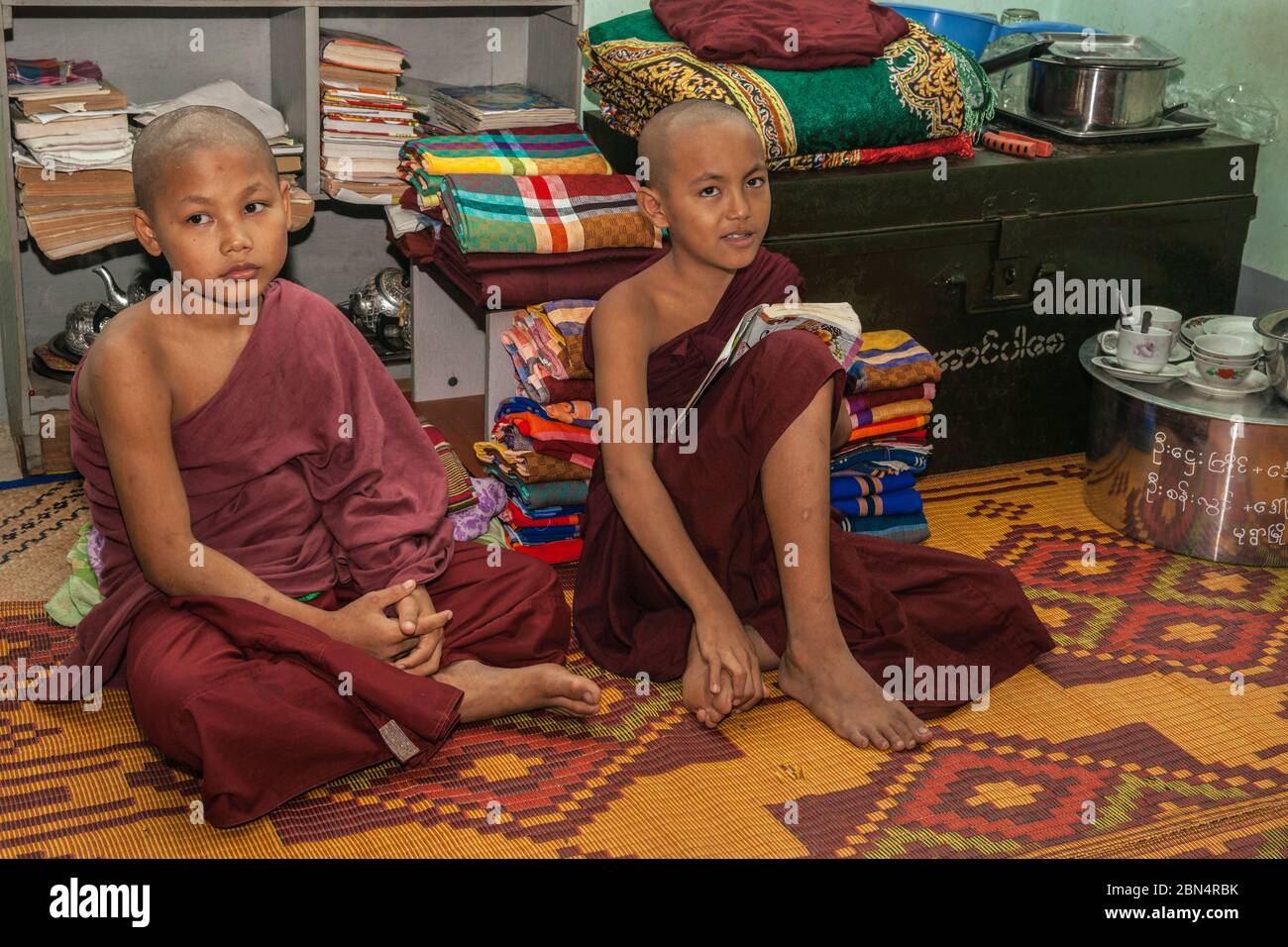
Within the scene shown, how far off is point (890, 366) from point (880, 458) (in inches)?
7.5

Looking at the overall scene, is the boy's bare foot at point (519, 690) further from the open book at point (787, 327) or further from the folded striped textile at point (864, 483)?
the folded striped textile at point (864, 483)

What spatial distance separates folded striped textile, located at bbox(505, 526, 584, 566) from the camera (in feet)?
9.21

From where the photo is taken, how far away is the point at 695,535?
2.37m

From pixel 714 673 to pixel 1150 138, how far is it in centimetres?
186

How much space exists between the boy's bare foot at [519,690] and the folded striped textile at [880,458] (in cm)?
89

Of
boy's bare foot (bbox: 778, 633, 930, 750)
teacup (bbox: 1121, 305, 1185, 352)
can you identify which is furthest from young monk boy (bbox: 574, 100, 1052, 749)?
teacup (bbox: 1121, 305, 1185, 352)

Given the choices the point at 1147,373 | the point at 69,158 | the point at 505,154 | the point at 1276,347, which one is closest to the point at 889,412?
the point at 1147,373

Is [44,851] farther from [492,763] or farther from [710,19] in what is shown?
[710,19]

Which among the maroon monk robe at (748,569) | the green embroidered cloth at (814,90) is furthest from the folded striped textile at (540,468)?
the green embroidered cloth at (814,90)

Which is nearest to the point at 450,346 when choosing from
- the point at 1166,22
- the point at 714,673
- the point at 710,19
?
the point at 710,19

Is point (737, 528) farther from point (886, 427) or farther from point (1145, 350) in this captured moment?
point (1145, 350)

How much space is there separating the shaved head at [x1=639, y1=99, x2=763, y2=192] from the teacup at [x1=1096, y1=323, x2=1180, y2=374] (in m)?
1.04

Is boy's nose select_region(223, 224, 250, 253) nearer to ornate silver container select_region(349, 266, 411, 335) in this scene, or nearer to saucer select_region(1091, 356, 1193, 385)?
ornate silver container select_region(349, 266, 411, 335)

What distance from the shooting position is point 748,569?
2395 millimetres
